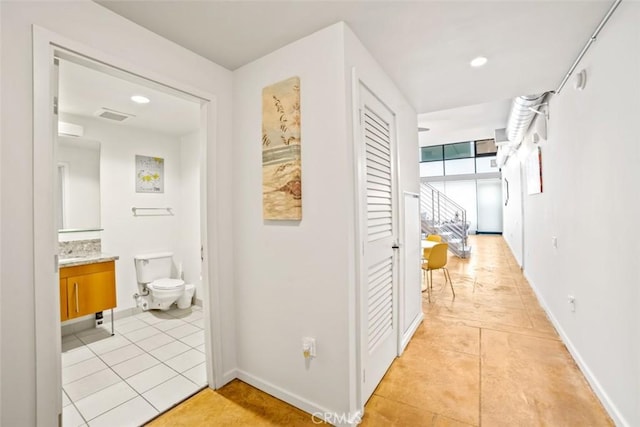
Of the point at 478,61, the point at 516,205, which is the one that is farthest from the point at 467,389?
the point at 516,205

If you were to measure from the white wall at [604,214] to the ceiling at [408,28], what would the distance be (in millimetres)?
241

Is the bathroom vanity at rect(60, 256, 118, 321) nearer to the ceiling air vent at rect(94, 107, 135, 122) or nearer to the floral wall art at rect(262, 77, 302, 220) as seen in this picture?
the ceiling air vent at rect(94, 107, 135, 122)

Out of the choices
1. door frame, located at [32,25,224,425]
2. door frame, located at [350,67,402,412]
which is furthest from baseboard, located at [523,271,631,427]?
door frame, located at [32,25,224,425]

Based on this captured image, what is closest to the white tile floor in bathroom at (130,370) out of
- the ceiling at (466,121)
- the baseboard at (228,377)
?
the baseboard at (228,377)

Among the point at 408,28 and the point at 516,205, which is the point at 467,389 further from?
the point at 516,205

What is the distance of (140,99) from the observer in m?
2.61

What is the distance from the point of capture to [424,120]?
487cm

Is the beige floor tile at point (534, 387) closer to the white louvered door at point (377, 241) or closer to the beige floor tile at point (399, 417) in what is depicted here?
the beige floor tile at point (399, 417)

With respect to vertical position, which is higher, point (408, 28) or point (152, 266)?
point (408, 28)

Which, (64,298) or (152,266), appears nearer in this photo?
(64,298)

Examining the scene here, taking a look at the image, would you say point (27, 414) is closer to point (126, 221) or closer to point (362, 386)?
point (362, 386)

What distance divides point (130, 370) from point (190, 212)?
6.56 ft

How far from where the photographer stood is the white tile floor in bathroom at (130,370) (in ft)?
5.77

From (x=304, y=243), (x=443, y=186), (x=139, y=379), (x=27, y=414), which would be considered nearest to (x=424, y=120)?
(x=304, y=243)
